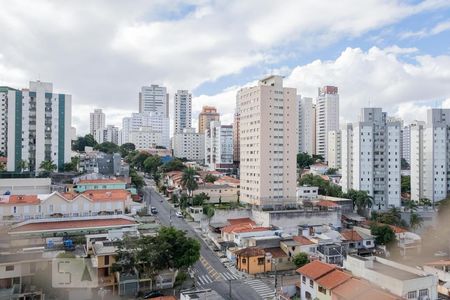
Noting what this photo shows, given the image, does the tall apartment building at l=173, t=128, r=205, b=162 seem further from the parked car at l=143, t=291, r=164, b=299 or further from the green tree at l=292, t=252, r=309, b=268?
the parked car at l=143, t=291, r=164, b=299

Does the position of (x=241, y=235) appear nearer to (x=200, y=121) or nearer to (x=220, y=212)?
(x=220, y=212)

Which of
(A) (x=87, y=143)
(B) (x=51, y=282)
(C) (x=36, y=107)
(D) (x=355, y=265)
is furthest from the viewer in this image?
(A) (x=87, y=143)

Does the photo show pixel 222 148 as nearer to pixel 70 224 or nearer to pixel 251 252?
pixel 70 224

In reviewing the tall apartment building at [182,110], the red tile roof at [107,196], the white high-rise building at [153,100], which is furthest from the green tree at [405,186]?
the white high-rise building at [153,100]

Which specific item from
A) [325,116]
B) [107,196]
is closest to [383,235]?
[107,196]

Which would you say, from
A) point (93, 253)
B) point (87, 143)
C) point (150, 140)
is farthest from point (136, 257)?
point (150, 140)

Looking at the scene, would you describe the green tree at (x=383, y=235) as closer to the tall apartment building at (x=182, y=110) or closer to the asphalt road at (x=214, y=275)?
the asphalt road at (x=214, y=275)
